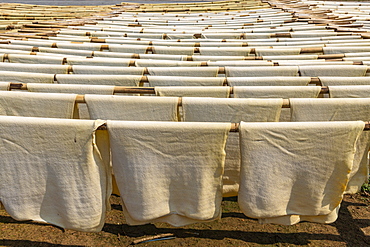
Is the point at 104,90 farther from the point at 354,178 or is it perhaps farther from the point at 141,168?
the point at 354,178

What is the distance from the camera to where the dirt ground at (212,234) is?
2848 millimetres

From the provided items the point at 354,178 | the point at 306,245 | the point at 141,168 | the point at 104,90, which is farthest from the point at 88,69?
the point at 306,245

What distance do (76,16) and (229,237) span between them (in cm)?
536

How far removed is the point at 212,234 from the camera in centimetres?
297

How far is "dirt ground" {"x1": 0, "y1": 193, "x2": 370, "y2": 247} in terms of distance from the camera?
285 centimetres

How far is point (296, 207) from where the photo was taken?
179 cm

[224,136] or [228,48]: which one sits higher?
[228,48]

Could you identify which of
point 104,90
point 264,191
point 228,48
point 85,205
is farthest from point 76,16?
point 264,191

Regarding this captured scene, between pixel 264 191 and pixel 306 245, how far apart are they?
162 cm

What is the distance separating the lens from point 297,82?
6.46ft

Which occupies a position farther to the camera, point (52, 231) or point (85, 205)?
point (52, 231)

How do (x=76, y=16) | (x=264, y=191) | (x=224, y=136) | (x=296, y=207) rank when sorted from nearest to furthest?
(x=224, y=136), (x=264, y=191), (x=296, y=207), (x=76, y=16)

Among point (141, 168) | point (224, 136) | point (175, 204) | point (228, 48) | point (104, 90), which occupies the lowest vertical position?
point (175, 204)

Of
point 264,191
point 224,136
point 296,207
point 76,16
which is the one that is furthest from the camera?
point 76,16
